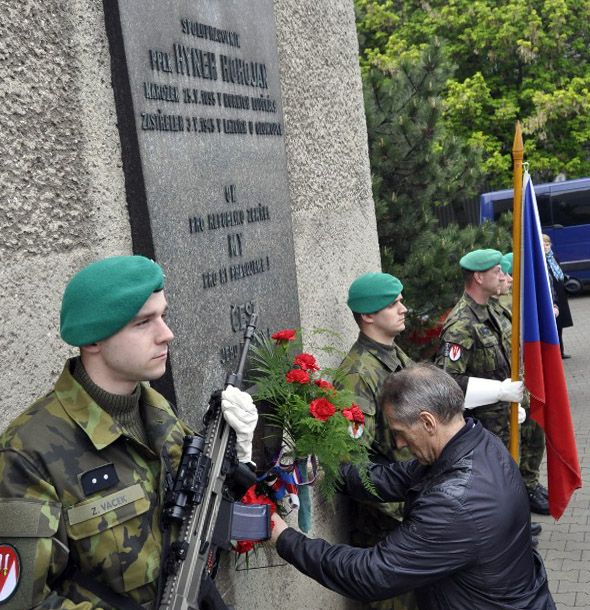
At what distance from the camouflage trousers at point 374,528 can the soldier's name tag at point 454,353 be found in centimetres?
155

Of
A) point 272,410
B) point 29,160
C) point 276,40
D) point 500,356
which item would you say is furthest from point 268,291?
point 500,356

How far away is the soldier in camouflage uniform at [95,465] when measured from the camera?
6.19 feet

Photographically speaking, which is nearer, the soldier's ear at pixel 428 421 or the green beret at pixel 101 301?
the green beret at pixel 101 301

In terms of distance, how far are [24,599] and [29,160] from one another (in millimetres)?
1199

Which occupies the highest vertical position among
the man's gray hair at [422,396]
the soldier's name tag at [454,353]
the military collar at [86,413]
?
the military collar at [86,413]

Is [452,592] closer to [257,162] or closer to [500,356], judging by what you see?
[257,162]

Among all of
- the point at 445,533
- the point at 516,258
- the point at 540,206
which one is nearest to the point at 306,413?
the point at 445,533

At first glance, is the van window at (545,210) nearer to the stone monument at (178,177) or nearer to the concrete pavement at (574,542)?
the concrete pavement at (574,542)

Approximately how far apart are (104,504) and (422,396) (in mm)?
1194

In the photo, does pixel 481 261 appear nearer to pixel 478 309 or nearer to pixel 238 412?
pixel 478 309

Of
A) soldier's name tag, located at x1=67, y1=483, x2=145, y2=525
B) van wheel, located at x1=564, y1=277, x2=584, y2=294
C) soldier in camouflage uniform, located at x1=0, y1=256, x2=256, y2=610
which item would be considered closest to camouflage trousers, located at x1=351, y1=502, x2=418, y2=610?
soldier in camouflage uniform, located at x1=0, y1=256, x2=256, y2=610

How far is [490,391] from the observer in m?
5.09

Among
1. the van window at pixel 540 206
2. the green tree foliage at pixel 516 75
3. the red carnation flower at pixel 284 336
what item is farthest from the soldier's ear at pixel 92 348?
the green tree foliage at pixel 516 75

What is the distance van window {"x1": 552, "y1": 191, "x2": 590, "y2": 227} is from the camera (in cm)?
1691
